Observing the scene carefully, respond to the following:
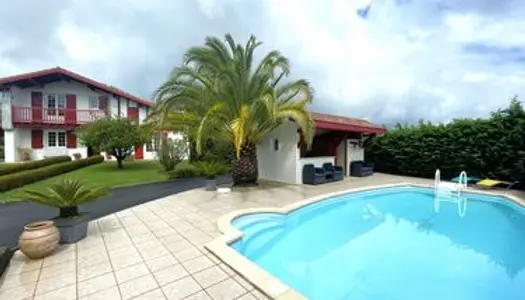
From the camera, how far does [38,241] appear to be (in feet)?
16.5

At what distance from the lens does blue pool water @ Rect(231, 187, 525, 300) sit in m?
5.08

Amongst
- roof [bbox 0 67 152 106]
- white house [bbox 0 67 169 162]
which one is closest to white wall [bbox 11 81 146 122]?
white house [bbox 0 67 169 162]

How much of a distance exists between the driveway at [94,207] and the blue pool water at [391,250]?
15.2ft

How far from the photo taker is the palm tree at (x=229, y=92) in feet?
38.7

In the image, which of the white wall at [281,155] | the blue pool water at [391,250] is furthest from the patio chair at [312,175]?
the blue pool water at [391,250]

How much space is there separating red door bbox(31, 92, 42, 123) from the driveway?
61.9 ft

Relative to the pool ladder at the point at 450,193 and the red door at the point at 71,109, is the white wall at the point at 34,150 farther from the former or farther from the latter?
the pool ladder at the point at 450,193

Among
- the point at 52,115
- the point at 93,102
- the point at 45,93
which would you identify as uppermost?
the point at 45,93

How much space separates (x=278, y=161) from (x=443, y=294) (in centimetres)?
1067

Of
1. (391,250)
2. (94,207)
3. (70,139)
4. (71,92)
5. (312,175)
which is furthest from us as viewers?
(71,92)

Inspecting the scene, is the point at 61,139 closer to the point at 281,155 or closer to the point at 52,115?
the point at 52,115

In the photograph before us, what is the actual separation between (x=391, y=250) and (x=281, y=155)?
863 centimetres

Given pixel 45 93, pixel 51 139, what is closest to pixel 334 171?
pixel 51 139

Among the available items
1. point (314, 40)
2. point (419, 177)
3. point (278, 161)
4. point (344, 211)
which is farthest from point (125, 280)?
point (419, 177)
